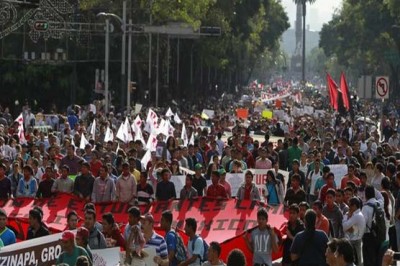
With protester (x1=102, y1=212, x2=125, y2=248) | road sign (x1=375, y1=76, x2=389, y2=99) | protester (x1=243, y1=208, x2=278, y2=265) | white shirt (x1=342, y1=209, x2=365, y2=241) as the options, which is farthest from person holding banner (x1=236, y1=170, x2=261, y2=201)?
road sign (x1=375, y1=76, x2=389, y2=99)

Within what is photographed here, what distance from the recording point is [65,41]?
66750mm

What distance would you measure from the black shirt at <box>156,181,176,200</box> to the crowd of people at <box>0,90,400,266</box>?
0.04 feet

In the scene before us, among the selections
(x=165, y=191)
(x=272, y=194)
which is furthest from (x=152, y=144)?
(x=165, y=191)

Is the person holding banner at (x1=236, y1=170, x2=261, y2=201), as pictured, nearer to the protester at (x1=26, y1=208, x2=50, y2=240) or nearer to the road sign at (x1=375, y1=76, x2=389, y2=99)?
the protester at (x1=26, y1=208, x2=50, y2=240)

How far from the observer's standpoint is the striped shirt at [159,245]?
13.3 meters

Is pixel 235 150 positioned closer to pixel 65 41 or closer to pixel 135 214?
pixel 135 214

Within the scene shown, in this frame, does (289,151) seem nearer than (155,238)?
No

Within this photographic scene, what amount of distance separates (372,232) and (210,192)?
11.8ft

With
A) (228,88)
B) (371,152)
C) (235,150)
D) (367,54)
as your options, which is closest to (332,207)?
(235,150)

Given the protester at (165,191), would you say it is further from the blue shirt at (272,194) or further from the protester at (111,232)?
the protester at (111,232)

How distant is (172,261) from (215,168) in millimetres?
9224

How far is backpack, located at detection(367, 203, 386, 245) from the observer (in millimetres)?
16625

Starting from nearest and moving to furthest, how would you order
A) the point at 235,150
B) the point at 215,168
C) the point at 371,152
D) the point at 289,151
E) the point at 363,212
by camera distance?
the point at 363,212
the point at 215,168
the point at 235,150
the point at 289,151
the point at 371,152

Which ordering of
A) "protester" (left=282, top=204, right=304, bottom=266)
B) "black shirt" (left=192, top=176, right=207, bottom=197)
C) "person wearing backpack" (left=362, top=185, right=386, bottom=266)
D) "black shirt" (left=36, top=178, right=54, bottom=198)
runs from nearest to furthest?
"protester" (left=282, top=204, right=304, bottom=266)
"person wearing backpack" (left=362, top=185, right=386, bottom=266)
"black shirt" (left=36, top=178, right=54, bottom=198)
"black shirt" (left=192, top=176, right=207, bottom=197)
